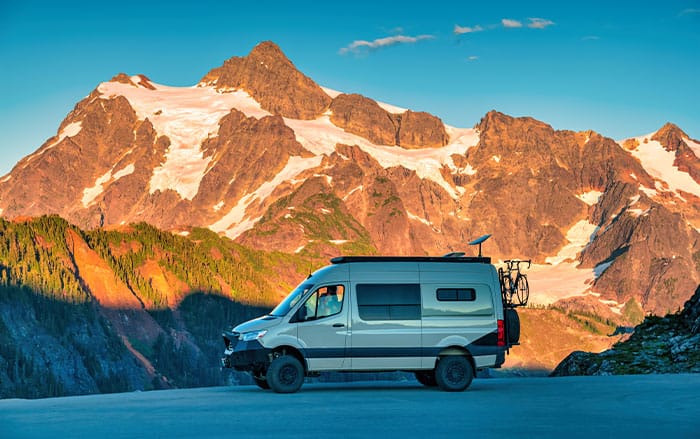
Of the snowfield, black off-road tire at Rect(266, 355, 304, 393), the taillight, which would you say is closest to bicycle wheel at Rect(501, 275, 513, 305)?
the taillight

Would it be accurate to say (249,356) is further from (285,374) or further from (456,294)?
(456,294)

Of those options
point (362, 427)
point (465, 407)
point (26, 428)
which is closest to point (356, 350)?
point (465, 407)

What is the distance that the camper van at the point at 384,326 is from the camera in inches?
1116

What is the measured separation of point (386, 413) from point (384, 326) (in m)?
6.01

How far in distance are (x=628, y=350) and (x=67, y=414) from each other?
68.9 ft

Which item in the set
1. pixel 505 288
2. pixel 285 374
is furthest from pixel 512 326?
pixel 285 374

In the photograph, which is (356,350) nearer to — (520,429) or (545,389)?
(545,389)

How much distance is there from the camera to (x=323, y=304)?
28703 mm

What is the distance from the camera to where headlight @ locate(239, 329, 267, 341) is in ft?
92.5

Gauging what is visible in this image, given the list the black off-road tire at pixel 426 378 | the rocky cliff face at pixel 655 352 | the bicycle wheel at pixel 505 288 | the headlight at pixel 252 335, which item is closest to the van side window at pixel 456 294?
the bicycle wheel at pixel 505 288

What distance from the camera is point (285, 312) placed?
28.8m

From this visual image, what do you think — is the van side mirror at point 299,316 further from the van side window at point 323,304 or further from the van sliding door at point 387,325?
the van sliding door at point 387,325

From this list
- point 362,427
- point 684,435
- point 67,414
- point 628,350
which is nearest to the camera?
point 684,435

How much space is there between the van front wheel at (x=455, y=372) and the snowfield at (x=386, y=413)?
1.21 feet
